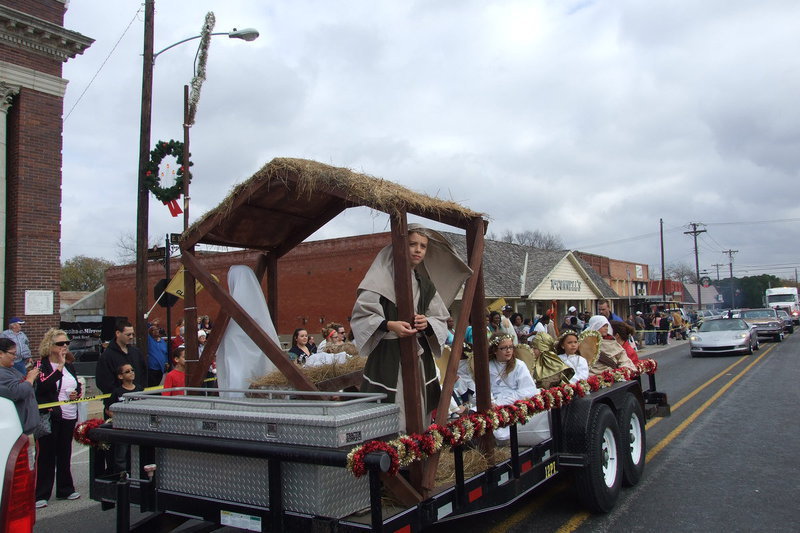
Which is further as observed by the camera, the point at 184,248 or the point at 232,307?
the point at 184,248

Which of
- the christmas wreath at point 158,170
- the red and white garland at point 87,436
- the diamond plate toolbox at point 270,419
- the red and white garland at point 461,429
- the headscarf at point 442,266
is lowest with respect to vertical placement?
the red and white garland at point 87,436

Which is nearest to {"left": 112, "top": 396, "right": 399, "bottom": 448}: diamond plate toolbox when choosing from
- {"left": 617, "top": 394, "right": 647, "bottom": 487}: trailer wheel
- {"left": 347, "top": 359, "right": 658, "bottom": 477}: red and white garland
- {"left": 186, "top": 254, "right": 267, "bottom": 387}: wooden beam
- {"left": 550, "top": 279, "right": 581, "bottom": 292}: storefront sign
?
{"left": 347, "top": 359, "right": 658, "bottom": 477}: red and white garland

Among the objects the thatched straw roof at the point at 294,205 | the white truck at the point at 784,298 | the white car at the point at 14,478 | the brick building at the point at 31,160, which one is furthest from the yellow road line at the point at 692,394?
the white truck at the point at 784,298

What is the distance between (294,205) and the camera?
4.83 m

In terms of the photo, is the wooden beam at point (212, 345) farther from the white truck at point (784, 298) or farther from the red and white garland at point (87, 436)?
the white truck at point (784, 298)

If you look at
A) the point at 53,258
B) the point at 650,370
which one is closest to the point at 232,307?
the point at 650,370

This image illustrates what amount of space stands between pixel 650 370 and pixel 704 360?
569 inches

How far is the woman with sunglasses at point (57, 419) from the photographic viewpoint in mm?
6210

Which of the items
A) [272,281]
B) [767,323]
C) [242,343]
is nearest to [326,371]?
[242,343]

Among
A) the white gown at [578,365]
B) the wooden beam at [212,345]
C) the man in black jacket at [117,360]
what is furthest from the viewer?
the man in black jacket at [117,360]

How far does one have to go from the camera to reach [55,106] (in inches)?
609

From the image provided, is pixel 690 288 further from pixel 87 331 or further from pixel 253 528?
pixel 253 528

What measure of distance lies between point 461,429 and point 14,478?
7.55 ft

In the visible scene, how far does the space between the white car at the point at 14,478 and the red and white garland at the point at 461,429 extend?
1.50m
